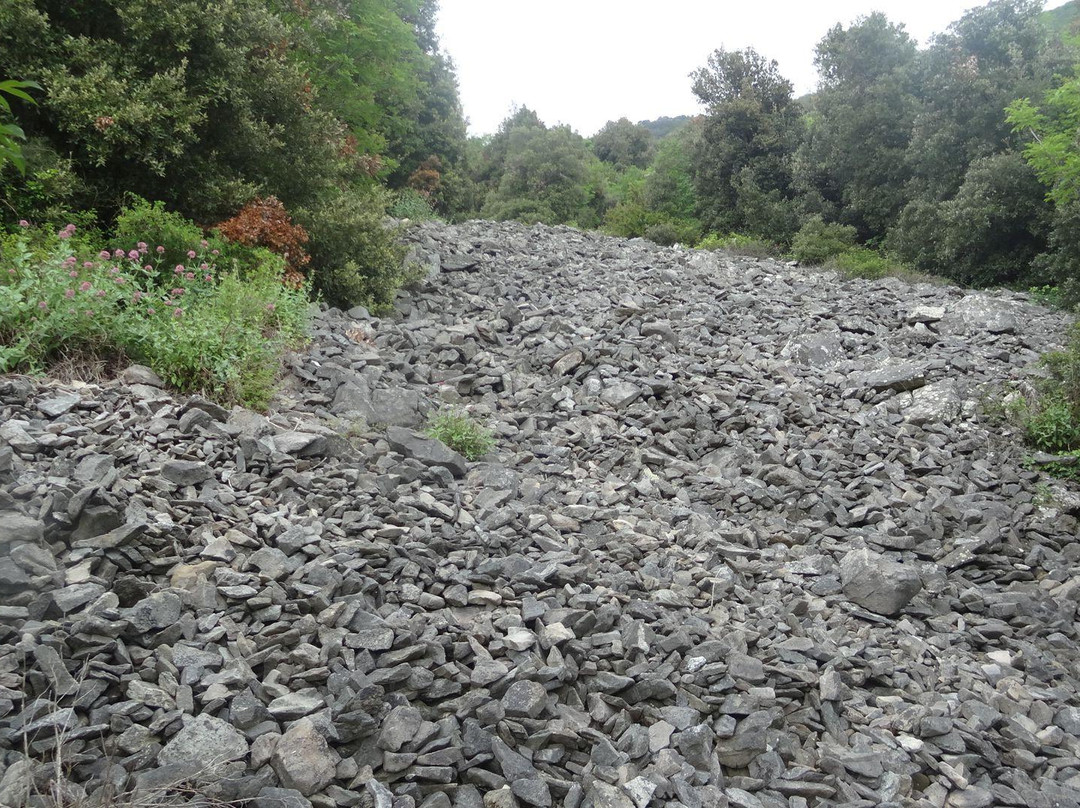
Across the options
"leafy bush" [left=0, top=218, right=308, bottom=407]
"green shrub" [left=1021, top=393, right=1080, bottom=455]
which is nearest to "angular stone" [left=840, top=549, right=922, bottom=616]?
"green shrub" [left=1021, top=393, right=1080, bottom=455]

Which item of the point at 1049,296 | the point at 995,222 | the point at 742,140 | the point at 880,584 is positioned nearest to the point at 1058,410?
the point at 880,584

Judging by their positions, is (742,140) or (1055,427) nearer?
(1055,427)

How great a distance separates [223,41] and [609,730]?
9.79 metres

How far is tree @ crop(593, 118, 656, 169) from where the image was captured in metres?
38.5

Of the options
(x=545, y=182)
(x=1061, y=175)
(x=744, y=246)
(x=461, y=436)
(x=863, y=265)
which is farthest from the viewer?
(x=545, y=182)

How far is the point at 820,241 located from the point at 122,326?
52.9 ft

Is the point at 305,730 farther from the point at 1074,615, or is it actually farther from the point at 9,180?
the point at 9,180

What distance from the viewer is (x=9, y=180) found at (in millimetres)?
7730

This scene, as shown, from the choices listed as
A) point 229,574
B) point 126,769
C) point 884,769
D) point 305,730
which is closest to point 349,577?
point 229,574

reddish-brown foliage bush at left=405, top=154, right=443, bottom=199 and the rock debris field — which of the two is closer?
the rock debris field

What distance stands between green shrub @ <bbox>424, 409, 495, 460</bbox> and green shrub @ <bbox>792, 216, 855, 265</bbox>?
13115 mm

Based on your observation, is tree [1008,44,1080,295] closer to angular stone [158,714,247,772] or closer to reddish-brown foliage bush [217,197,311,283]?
reddish-brown foliage bush [217,197,311,283]

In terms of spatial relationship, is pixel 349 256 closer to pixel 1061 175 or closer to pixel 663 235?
pixel 1061 175

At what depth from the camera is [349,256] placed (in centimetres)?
1022
